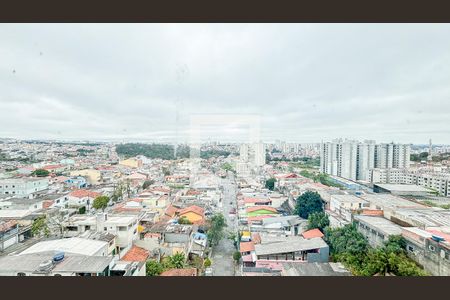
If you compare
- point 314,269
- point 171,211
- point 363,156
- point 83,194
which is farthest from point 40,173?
point 363,156

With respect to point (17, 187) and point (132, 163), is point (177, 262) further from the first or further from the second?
point (132, 163)

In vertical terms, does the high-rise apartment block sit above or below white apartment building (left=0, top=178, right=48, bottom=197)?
above

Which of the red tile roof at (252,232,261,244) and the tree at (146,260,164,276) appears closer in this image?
the tree at (146,260,164,276)

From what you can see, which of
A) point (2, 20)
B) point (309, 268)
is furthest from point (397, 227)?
point (2, 20)

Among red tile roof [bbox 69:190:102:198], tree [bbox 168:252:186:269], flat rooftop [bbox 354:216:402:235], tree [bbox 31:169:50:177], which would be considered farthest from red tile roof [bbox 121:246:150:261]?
tree [bbox 31:169:50:177]

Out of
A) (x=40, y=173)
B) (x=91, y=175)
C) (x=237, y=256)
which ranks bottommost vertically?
(x=237, y=256)

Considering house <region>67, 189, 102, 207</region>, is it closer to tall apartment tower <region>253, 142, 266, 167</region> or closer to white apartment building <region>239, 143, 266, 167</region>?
white apartment building <region>239, 143, 266, 167</region>

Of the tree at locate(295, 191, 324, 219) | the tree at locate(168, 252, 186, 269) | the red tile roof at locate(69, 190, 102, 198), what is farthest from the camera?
the red tile roof at locate(69, 190, 102, 198)

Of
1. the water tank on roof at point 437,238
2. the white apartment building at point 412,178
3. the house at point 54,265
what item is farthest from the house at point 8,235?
the white apartment building at point 412,178

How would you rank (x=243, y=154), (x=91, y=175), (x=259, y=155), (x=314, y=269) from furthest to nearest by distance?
(x=243, y=154) < (x=259, y=155) < (x=91, y=175) < (x=314, y=269)
